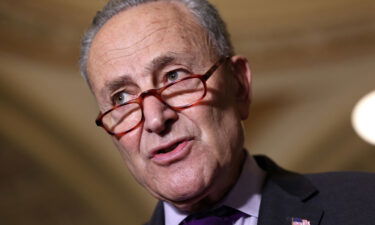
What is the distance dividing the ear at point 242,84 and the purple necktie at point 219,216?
0.34 m

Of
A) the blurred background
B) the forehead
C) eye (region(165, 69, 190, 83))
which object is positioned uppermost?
the forehead

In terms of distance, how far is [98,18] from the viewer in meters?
1.96

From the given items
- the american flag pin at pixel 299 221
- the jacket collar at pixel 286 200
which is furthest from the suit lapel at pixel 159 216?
the american flag pin at pixel 299 221

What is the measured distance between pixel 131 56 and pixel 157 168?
0.38 metres

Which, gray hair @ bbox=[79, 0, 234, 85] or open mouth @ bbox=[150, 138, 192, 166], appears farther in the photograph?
gray hair @ bbox=[79, 0, 234, 85]

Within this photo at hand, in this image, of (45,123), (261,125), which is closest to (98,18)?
(45,123)

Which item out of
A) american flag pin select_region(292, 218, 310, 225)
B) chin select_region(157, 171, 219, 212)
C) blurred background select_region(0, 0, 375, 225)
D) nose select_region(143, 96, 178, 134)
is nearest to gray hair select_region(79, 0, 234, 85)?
nose select_region(143, 96, 178, 134)

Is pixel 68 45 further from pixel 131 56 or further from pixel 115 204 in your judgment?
pixel 131 56

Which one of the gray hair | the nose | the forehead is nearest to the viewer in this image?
the nose

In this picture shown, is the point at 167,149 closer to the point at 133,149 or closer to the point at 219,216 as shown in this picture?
the point at 133,149

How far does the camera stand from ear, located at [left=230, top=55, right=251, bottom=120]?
1916 millimetres

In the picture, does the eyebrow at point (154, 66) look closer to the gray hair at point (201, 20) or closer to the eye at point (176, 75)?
the eye at point (176, 75)

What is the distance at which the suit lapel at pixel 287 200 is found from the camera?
1727 mm

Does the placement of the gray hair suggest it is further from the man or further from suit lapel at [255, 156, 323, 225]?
suit lapel at [255, 156, 323, 225]
